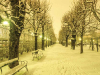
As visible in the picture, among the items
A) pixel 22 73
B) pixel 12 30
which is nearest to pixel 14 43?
pixel 12 30

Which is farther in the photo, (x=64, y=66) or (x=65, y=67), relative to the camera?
(x=64, y=66)

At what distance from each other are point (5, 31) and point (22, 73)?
6.63 m

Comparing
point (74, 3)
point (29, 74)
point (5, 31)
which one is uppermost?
point (74, 3)

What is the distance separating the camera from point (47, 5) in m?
19.1

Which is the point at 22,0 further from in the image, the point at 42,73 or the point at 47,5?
the point at 47,5

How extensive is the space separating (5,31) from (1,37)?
111cm

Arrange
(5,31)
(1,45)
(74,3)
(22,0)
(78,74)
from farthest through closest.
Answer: (74,3) < (5,31) < (1,45) < (22,0) < (78,74)

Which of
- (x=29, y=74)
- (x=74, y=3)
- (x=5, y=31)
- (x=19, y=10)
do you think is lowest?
(x=29, y=74)

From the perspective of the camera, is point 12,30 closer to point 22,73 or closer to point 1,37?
point 22,73

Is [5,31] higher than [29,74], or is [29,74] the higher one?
[5,31]

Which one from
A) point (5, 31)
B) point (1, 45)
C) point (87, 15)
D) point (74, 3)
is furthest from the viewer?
point (74, 3)

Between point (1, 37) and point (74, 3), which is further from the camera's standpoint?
point (74, 3)

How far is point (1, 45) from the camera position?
916 cm

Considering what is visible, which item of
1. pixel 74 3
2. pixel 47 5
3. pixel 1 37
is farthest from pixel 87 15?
pixel 1 37
